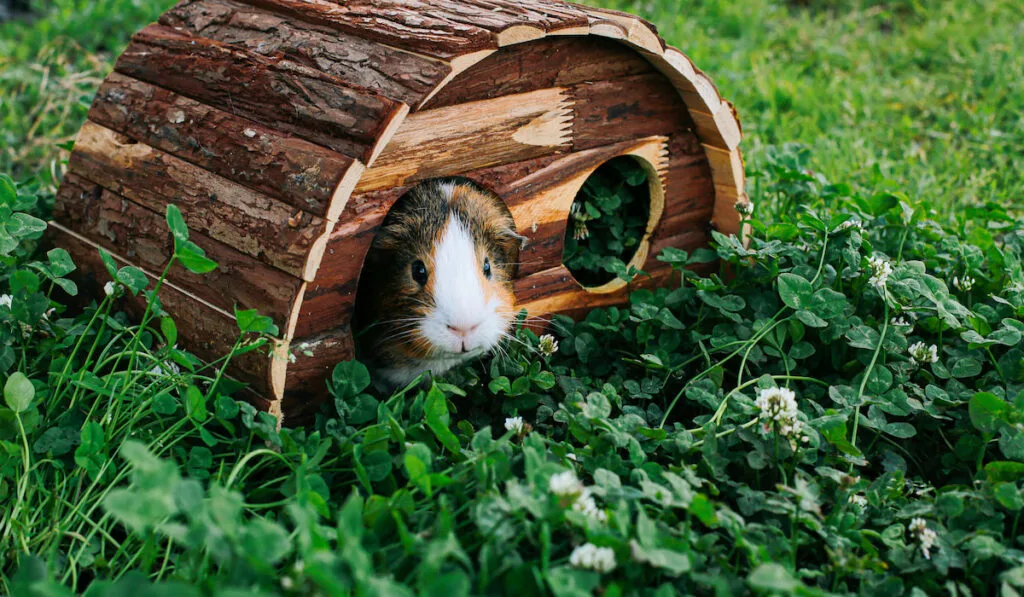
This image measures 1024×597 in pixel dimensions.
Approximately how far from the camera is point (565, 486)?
73.6 inches

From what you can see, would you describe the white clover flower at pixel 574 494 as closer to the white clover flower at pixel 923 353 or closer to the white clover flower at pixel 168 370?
the white clover flower at pixel 168 370

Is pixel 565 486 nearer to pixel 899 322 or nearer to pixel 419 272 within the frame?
pixel 419 272

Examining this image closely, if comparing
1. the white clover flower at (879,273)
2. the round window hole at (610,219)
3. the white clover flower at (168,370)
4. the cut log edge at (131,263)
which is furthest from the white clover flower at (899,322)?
the white clover flower at (168,370)

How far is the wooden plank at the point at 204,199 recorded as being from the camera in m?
2.37

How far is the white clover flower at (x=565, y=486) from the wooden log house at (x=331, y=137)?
0.90 metres

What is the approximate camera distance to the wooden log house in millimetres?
2428

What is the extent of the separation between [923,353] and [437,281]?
4.90 ft

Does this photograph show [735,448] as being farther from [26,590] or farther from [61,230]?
Answer: [61,230]

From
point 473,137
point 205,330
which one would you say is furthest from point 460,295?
point 205,330

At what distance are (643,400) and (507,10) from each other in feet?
4.12

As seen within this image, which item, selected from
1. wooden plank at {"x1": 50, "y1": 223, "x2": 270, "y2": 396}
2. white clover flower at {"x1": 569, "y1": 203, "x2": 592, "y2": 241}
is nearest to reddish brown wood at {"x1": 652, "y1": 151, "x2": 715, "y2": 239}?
white clover flower at {"x1": 569, "y1": 203, "x2": 592, "y2": 241}

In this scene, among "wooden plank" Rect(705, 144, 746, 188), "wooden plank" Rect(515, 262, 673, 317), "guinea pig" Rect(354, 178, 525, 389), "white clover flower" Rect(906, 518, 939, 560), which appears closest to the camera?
"white clover flower" Rect(906, 518, 939, 560)

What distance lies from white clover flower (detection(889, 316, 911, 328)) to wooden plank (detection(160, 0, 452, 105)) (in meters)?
1.55

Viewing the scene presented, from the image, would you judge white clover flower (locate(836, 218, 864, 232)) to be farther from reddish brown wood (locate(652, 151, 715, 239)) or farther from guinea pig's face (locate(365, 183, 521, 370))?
guinea pig's face (locate(365, 183, 521, 370))
